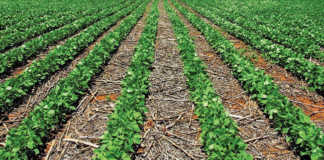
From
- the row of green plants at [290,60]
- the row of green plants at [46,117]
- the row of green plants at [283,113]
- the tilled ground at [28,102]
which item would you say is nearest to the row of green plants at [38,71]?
the tilled ground at [28,102]

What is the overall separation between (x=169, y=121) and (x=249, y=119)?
1.70m

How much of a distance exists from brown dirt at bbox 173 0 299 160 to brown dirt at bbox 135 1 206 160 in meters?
0.91

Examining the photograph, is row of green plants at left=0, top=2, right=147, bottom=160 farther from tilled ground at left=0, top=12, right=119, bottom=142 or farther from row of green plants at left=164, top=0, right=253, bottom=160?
row of green plants at left=164, top=0, right=253, bottom=160

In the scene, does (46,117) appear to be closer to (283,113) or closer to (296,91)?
(283,113)

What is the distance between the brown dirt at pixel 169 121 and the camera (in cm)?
357

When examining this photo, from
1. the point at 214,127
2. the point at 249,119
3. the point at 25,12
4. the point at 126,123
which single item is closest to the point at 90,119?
the point at 126,123

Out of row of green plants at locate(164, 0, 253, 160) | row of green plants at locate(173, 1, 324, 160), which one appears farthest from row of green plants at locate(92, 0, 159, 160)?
row of green plants at locate(173, 1, 324, 160)

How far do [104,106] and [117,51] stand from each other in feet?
13.1

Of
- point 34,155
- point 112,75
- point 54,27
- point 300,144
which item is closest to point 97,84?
point 112,75

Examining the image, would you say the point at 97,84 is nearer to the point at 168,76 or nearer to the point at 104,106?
the point at 104,106

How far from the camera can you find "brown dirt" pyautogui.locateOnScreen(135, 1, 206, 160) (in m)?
3.57

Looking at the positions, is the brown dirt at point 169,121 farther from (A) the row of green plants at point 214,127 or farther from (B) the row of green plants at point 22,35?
(B) the row of green plants at point 22,35

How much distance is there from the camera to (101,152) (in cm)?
300

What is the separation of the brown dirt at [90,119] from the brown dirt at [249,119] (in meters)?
2.75
